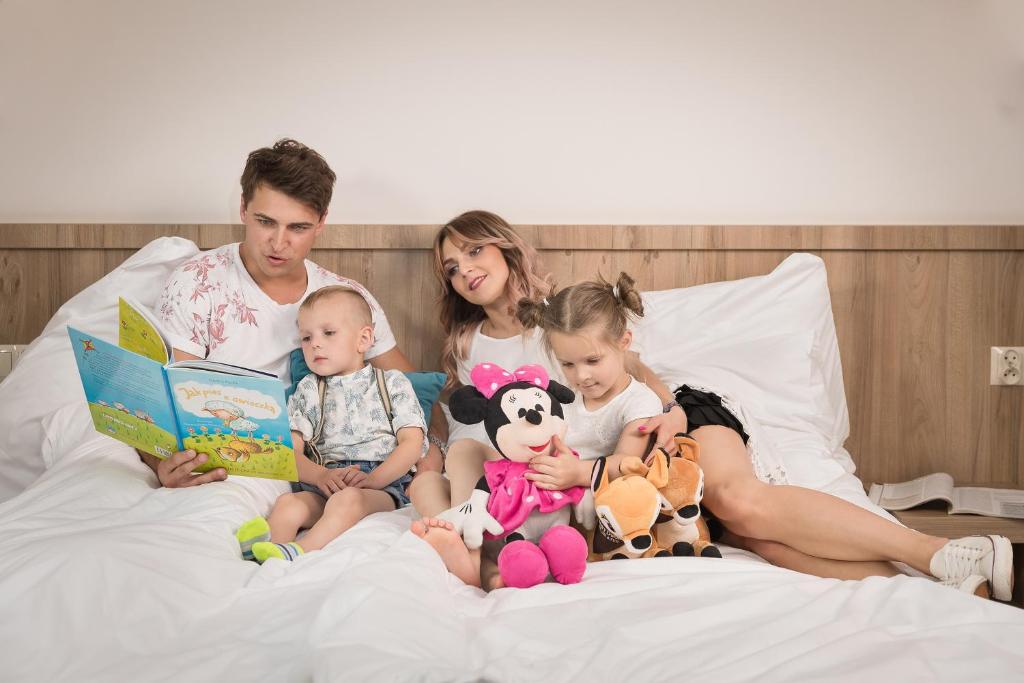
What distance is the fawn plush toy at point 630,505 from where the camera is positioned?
3.44ft

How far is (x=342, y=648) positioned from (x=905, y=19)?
1812 mm

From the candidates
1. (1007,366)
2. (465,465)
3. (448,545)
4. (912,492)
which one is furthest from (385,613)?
(1007,366)

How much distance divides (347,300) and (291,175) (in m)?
0.26

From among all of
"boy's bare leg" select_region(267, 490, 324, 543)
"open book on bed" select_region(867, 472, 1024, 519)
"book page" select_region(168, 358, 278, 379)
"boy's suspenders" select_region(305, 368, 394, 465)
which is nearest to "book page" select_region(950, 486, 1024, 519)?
"open book on bed" select_region(867, 472, 1024, 519)

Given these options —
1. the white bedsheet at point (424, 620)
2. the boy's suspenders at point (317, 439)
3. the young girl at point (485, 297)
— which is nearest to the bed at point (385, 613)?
the white bedsheet at point (424, 620)

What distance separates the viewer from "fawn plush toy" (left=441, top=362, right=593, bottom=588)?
1.10 meters

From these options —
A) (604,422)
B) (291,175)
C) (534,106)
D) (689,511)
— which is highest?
(534,106)

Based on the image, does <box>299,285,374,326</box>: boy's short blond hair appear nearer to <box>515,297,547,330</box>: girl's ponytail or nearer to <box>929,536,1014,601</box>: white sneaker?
<box>515,297,547,330</box>: girl's ponytail

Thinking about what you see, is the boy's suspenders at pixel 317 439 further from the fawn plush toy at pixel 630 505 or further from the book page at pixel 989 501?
the book page at pixel 989 501

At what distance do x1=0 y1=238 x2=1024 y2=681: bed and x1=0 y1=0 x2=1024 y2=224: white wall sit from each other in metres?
0.90

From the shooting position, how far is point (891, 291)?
176cm

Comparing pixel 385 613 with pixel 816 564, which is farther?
pixel 816 564

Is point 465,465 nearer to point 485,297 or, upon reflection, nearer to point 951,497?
point 485,297

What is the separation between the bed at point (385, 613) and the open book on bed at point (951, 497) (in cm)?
66
